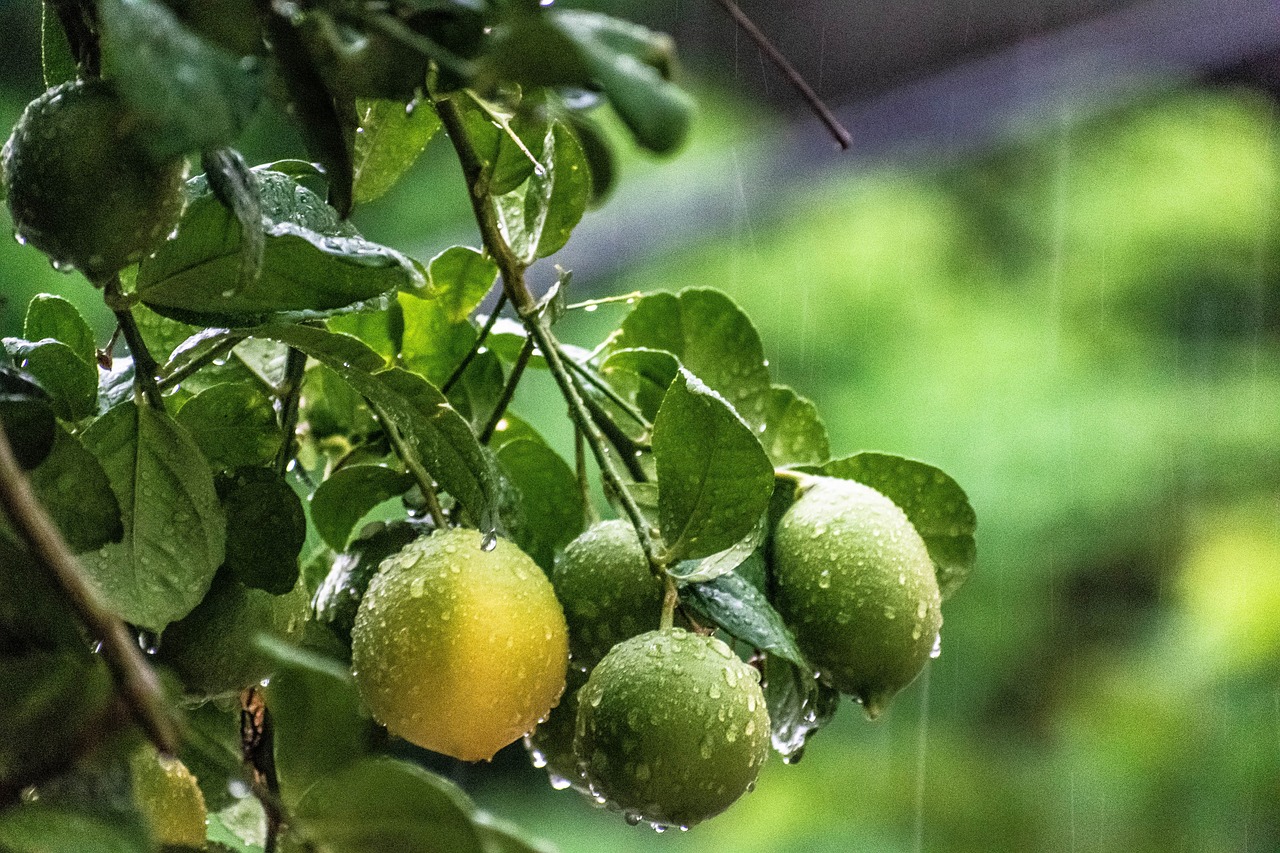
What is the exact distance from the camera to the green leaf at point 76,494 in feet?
0.80

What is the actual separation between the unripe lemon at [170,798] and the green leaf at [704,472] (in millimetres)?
112

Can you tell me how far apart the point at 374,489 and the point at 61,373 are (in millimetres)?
88

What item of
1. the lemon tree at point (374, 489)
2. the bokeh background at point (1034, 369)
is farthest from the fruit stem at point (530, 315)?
the bokeh background at point (1034, 369)

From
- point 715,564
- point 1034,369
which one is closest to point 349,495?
point 715,564

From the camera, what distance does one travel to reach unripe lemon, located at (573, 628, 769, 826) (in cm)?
27

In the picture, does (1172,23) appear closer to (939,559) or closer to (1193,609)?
(1193,609)

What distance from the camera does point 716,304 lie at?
372mm

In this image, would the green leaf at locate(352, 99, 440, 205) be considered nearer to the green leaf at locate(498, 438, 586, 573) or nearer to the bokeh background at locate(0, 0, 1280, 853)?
the green leaf at locate(498, 438, 586, 573)

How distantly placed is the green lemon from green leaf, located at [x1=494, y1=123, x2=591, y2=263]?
0.37 feet

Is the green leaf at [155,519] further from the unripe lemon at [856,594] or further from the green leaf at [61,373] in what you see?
the unripe lemon at [856,594]

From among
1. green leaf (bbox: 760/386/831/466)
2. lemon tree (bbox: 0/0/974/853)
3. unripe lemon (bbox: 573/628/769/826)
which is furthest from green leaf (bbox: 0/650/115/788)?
green leaf (bbox: 760/386/831/466)

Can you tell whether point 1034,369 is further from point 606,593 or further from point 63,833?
point 63,833

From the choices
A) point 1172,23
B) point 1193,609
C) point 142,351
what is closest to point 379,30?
point 142,351

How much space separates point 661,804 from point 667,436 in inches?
3.0
